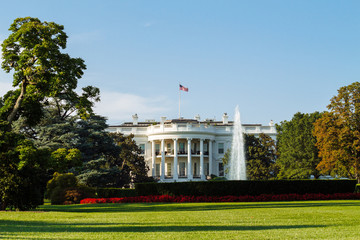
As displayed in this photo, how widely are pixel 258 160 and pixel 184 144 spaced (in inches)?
815

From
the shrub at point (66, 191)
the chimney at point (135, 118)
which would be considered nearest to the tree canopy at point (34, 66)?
the shrub at point (66, 191)

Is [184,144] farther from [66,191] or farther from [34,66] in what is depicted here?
[34,66]

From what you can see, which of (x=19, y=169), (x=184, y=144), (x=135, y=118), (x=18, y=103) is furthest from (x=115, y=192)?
(x=135, y=118)

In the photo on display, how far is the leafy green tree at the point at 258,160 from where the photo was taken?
174ft

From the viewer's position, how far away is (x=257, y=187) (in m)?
30.7

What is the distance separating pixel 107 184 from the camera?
162ft

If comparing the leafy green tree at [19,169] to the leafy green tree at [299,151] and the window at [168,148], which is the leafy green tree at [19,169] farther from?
the window at [168,148]

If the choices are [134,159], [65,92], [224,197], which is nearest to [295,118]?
[134,159]

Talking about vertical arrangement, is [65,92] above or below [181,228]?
above

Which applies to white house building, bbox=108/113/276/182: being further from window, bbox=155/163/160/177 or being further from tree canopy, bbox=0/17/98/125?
tree canopy, bbox=0/17/98/125

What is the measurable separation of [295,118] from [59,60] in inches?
1616

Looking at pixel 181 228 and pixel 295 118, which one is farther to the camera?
pixel 295 118

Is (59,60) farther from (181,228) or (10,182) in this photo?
(181,228)

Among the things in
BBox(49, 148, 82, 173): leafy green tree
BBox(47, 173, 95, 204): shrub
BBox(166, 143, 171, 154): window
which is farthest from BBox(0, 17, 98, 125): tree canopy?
BBox(166, 143, 171, 154): window
